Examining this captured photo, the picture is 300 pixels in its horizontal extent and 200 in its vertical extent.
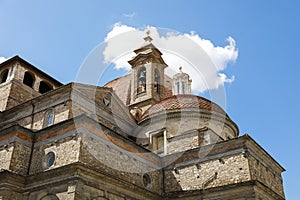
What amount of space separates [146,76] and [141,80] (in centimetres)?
61

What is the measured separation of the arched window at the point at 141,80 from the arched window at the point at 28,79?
8503 millimetres

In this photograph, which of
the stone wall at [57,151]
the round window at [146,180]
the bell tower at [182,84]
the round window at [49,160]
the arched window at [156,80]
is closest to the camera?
the stone wall at [57,151]

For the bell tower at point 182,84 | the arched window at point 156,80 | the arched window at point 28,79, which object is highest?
the arched window at point 156,80

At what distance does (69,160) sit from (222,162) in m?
7.25

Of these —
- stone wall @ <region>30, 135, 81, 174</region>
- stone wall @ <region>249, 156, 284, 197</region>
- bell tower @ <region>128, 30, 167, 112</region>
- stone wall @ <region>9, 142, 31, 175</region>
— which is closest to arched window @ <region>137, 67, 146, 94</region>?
bell tower @ <region>128, 30, 167, 112</region>

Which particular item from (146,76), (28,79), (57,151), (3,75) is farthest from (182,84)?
(57,151)

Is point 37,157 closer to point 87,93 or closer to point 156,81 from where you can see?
point 87,93

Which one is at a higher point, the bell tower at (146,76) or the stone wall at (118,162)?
the bell tower at (146,76)

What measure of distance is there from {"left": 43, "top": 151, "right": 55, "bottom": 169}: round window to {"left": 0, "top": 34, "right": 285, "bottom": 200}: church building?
0.13ft

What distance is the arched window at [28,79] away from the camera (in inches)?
893

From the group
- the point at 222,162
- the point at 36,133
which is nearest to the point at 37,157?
the point at 36,133

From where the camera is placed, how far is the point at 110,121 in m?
20.0

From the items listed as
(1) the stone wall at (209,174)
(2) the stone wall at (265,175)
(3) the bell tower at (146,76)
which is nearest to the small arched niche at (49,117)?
(1) the stone wall at (209,174)

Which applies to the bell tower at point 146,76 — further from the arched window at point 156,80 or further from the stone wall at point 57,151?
the stone wall at point 57,151
